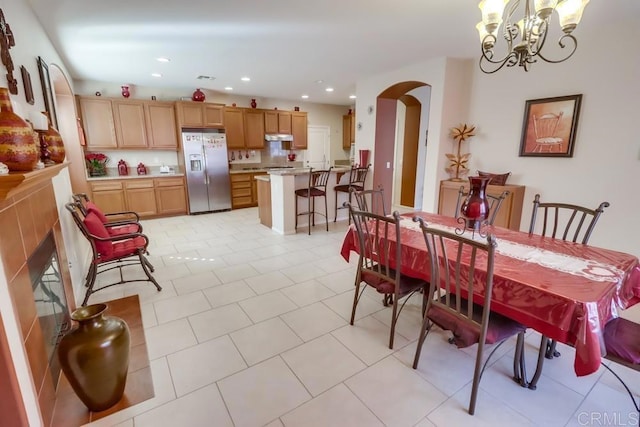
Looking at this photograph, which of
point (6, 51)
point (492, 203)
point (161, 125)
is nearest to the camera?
point (6, 51)

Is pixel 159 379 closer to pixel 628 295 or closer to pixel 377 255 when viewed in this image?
pixel 377 255

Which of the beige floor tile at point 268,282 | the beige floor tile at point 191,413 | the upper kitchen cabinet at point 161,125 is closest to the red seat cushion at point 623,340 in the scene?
the beige floor tile at point 191,413

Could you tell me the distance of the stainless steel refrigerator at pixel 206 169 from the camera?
229 inches

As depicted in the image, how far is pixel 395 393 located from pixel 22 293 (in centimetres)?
193

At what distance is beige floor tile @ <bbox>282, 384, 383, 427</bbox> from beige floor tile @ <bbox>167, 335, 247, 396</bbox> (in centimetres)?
52

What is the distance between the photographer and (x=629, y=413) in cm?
156

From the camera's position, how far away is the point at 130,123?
17.7 ft

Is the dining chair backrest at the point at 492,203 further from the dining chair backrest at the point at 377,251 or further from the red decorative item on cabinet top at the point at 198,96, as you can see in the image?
the red decorative item on cabinet top at the point at 198,96

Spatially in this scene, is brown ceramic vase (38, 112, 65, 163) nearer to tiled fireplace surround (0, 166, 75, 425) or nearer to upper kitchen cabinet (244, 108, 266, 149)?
tiled fireplace surround (0, 166, 75, 425)

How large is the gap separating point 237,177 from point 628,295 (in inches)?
242

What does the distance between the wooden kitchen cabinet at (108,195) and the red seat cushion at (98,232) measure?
116 inches

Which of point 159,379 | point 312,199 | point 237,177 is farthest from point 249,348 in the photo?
point 237,177

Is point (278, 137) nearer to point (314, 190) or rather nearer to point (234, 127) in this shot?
point (234, 127)

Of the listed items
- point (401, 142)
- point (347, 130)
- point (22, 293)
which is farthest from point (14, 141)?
point (347, 130)
